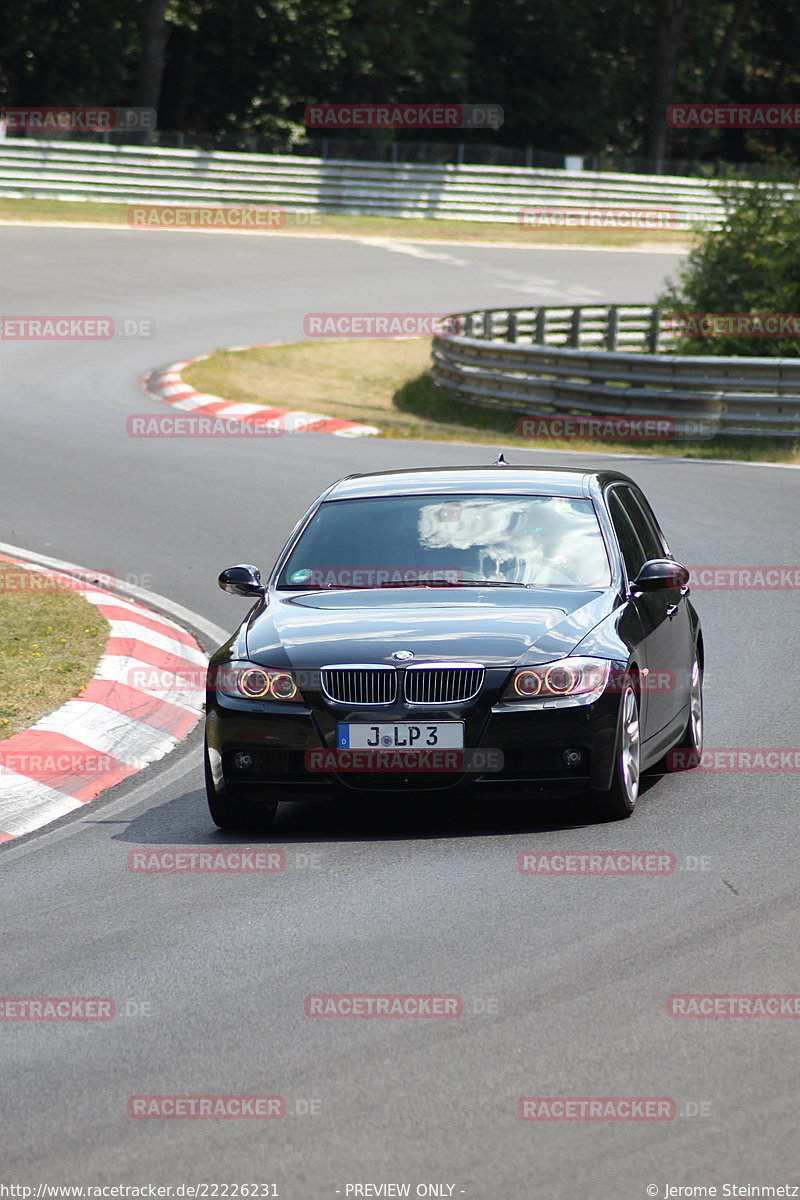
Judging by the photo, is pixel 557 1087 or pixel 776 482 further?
pixel 776 482

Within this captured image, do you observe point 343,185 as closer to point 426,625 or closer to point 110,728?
point 110,728

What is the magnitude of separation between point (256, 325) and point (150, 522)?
1687cm

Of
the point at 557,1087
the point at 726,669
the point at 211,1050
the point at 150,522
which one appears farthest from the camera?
the point at 150,522

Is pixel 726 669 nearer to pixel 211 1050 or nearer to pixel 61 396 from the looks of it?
pixel 211 1050

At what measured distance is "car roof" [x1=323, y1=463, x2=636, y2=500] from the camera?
357 inches

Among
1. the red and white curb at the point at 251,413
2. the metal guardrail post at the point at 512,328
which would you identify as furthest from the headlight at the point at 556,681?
the metal guardrail post at the point at 512,328

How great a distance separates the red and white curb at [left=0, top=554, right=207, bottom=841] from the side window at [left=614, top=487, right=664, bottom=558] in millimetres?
2777

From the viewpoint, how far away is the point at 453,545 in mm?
8719

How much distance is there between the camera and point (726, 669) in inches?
445

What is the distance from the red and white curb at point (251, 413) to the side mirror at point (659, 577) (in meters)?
14.0

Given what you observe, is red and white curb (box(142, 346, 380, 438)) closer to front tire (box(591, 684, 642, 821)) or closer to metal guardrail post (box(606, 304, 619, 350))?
metal guardrail post (box(606, 304, 619, 350))

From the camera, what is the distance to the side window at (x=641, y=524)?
9547mm

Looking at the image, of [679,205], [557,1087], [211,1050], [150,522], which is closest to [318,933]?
[211,1050]

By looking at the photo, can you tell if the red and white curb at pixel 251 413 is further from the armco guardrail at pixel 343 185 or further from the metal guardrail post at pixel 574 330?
the armco guardrail at pixel 343 185
